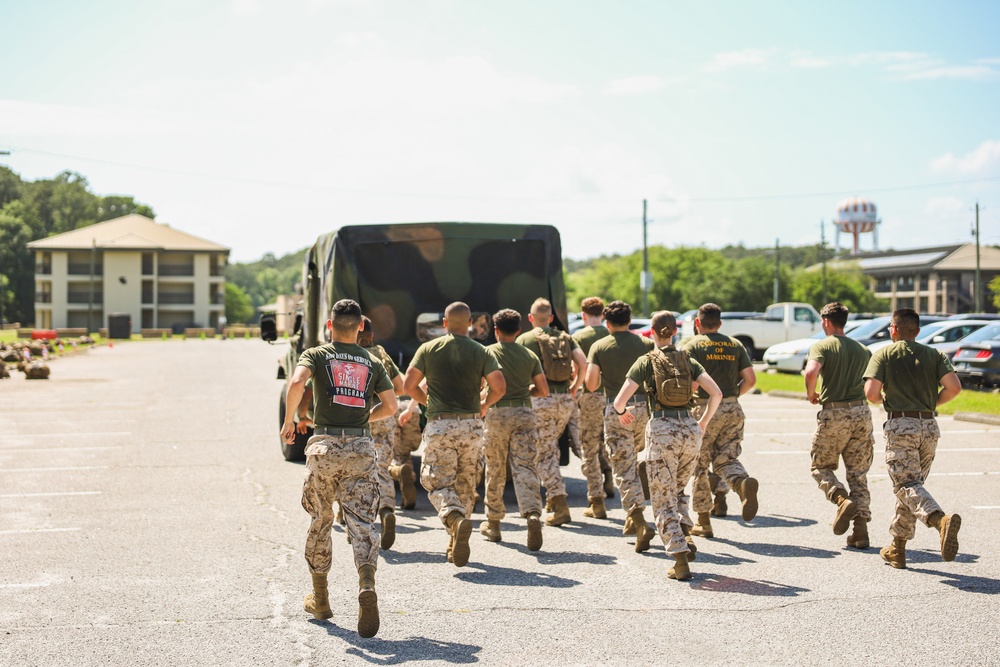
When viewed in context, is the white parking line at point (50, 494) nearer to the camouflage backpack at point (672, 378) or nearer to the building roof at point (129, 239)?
the camouflage backpack at point (672, 378)

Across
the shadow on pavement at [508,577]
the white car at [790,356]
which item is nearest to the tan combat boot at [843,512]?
the shadow on pavement at [508,577]

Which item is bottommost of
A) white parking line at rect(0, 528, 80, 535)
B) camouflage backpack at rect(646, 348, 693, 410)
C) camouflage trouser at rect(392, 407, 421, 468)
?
white parking line at rect(0, 528, 80, 535)

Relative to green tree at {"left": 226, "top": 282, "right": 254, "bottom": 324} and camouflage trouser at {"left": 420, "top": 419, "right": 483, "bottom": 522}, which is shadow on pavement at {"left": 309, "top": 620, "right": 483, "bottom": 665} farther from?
green tree at {"left": 226, "top": 282, "right": 254, "bottom": 324}

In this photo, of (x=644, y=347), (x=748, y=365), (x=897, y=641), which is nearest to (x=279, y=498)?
(x=644, y=347)

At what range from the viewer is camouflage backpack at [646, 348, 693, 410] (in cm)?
744

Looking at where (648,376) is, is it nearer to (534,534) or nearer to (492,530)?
(534,534)

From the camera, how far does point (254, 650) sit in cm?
558

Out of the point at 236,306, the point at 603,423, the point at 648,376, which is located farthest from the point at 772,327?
the point at 236,306

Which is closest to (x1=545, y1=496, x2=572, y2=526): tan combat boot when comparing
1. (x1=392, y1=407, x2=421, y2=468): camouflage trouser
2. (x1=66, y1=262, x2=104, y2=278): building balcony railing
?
(x1=392, y1=407, x2=421, y2=468): camouflage trouser

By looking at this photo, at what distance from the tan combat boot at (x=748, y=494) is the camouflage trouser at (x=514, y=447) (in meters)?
1.80

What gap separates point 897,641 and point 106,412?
1700 cm

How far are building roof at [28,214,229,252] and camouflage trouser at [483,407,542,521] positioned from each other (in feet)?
314

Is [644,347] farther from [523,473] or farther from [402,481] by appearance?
[402,481]

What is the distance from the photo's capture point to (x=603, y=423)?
9758 mm
